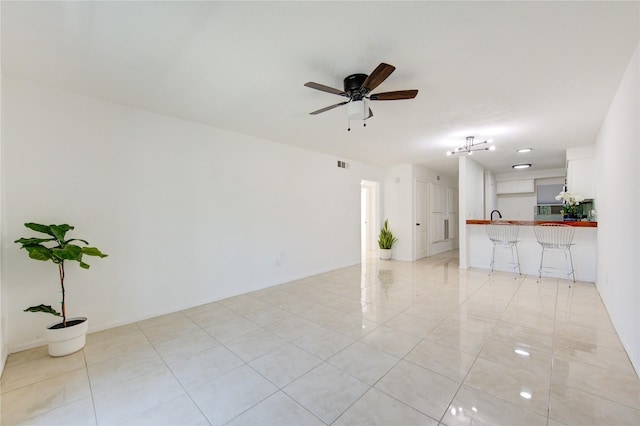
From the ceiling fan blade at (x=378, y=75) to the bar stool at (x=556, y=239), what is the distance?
15.6 feet

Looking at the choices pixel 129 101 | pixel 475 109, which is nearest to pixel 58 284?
pixel 129 101

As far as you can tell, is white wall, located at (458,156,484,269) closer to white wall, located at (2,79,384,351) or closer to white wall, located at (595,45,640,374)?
white wall, located at (595,45,640,374)

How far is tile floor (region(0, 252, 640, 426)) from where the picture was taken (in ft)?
5.41

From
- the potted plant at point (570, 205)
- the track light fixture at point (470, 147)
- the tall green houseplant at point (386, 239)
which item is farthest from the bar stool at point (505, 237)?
the tall green houseplant at point (386, 239)

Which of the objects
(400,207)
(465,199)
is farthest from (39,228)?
(465,199)

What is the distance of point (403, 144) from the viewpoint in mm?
4738

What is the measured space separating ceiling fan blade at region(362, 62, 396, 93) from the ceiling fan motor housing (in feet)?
0.42

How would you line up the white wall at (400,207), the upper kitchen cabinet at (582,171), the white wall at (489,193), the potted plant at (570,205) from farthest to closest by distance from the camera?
the white wall at (489,193)
the white wall at (400,207)
the upper kitchen cabinet at (582,171)
the potted plant at (570,205)

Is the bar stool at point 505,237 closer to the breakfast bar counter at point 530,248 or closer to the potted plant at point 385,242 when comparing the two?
the breakfast bar counter at point 530,248

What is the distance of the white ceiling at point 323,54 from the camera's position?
164 centimetres

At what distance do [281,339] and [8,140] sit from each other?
3176 millimetres

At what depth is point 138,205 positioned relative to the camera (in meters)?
3.11

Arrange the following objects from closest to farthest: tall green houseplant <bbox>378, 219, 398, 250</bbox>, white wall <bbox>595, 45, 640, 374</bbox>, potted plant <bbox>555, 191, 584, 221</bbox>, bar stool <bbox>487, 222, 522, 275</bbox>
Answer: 1. white wall <bbox>595, 45, 640, 374</bbox>
2. potted plant <bbox>555, 191, 584, 221</bbox>
3. bar stool <bbox>487, 222, 522, 275</bbox>
4. tall green houseplant <bbox>378, 219, 398, 250</bbox>

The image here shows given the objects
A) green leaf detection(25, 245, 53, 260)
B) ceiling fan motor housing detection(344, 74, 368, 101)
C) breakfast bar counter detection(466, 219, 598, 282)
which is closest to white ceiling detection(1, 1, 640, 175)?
ceiling fan motor housing detection(344, 74, 368, 101)
